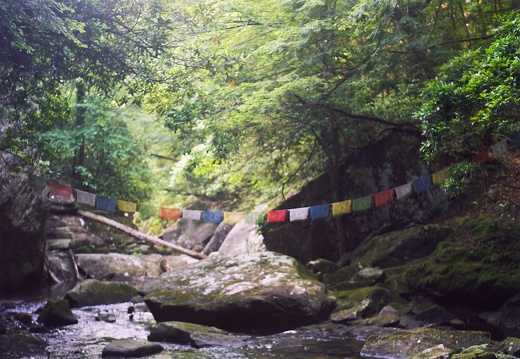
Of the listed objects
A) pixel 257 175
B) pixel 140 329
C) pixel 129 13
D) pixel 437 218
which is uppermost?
pixel 129 13

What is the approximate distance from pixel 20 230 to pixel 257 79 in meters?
5.78

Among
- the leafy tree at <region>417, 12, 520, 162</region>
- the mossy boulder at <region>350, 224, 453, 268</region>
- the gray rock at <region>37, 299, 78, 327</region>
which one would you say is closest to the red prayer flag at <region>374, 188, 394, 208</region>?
the mossy boulder at <region>350, 224, 453, 268</region>

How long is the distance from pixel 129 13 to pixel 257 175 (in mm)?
8144

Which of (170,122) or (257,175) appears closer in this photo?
(170,122)

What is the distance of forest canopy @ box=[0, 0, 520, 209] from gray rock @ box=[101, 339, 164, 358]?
2592 mm

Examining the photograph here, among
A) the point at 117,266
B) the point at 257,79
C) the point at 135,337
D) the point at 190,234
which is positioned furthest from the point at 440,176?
the point at 190,234

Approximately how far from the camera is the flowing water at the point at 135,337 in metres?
6.02

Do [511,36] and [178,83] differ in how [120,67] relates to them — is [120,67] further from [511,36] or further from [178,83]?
[511,36]

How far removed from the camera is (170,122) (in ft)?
29.0

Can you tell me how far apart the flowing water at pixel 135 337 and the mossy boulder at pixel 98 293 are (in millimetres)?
865

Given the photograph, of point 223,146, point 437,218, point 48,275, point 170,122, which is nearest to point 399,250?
point 437,218

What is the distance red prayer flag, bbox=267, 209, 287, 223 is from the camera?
39.3ft

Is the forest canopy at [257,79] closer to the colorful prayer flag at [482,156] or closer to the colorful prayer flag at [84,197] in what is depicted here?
the colorful prayer flag at [482,156]

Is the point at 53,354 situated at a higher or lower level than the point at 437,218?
lower
